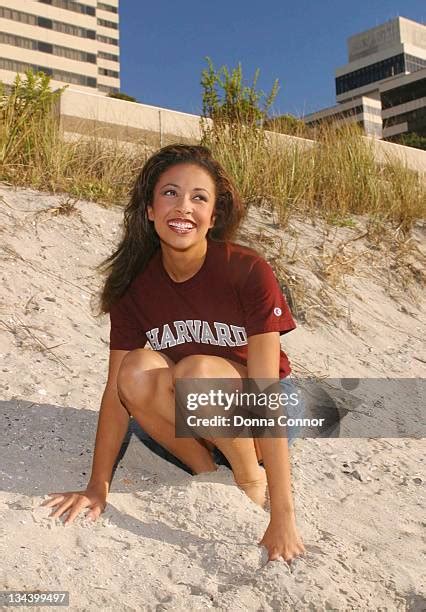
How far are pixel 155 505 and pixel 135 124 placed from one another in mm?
5825

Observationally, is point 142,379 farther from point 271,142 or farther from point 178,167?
point 271,142

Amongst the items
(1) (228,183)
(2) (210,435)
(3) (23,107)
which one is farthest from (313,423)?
(3) (23,107)

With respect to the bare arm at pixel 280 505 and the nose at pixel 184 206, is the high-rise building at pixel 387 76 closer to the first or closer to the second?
the nose at pixel 184 206

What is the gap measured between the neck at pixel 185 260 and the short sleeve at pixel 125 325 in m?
0.18

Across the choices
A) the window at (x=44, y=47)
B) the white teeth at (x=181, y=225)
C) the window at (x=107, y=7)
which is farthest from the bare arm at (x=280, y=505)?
the window at (x=107, y=7)

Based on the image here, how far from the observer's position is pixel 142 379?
231 centimetres

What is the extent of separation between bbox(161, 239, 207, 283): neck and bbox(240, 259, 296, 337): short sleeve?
200 mm

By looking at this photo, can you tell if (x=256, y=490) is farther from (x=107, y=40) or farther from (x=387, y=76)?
(x=387, y=76)

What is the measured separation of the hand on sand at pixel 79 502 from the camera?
2.17 metres

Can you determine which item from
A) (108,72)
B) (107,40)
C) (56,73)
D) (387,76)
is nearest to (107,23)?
(107,40)

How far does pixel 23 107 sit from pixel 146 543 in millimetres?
4153

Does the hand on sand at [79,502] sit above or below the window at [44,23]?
below

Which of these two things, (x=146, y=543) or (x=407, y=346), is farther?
(x=407, y=346)

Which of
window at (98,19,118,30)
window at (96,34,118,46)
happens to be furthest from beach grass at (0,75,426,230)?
window at (98,19,118,30)
